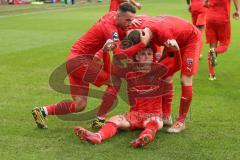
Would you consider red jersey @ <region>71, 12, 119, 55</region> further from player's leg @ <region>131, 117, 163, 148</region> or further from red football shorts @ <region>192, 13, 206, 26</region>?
red football shorts @ <region>192, 13, 206, 26</region>

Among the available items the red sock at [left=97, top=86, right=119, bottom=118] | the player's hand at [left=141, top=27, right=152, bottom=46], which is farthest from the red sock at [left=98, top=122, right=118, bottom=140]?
the player's hand at [left=141, top=27, right=152, bottom=46]

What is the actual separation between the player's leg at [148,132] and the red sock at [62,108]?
0.96 metres

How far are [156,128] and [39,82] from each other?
4114 mm

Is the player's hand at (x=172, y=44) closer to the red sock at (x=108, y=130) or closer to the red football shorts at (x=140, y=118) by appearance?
the red football shorts at (x=140, y=118)

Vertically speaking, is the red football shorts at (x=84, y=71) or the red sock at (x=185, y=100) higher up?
the red football shorts at (x=84, y=71)

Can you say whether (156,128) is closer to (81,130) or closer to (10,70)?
(81,130)

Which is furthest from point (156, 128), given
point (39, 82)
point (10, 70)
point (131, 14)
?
point (10, 70)

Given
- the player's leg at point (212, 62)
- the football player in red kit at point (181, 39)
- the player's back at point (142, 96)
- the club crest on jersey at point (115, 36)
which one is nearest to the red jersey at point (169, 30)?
the football player in red kit at point (181, 39)

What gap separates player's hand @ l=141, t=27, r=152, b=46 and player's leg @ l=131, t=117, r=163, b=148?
992mm

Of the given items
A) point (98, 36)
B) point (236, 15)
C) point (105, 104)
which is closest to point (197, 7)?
point (236, 15)

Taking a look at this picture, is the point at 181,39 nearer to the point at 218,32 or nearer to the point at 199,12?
the point at 218,32

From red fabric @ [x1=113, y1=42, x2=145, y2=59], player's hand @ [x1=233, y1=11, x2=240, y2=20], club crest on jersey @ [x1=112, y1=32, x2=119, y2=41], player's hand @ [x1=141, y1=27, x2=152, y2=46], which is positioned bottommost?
player's hand @ [x1=233, y1=11, x2=240, y2=20]

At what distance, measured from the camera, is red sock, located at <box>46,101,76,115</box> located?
6.73 m

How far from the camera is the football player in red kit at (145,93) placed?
6441 mm
